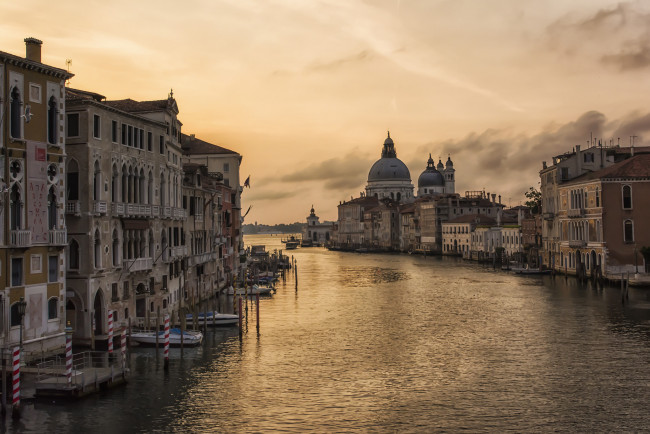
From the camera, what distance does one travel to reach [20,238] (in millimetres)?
21531

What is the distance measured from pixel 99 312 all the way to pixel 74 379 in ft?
23.7

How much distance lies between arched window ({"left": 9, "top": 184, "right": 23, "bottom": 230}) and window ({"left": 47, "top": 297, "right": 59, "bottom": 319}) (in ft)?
8.93

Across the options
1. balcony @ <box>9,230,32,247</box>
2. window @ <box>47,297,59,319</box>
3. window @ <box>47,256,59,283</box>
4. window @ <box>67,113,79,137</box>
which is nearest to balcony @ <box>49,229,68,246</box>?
window @ <box>47,256,59,283</box>

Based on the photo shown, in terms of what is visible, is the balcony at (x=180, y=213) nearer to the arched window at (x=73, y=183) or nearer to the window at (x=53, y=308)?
the arched window at (x=73, y=183)

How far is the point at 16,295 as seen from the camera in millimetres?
21562

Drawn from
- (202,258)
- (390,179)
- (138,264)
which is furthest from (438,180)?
(138,264)

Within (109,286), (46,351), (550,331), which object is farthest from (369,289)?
(46,351)

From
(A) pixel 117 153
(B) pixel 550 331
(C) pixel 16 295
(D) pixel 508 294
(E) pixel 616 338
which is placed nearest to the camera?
(C) pixel 16 295

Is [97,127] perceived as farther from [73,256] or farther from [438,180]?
[438,180]

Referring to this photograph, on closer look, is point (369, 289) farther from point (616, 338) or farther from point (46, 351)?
point (46, 351)

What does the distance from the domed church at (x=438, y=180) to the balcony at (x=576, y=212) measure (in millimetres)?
111987

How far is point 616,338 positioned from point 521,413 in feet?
40.8

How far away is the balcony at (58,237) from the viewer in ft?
75.5

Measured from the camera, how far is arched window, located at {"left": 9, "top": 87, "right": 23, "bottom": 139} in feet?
71.3
